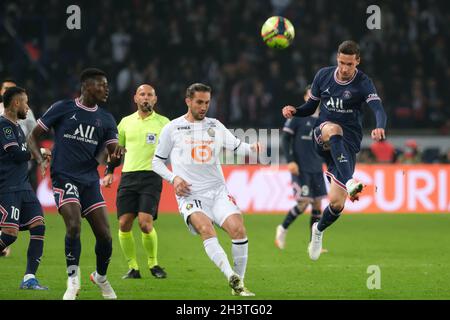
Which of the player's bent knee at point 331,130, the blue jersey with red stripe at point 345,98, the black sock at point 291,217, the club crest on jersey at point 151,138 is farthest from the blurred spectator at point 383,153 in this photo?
the player's bent knee at point 331,130

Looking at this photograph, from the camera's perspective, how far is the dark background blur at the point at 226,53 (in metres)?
24.4

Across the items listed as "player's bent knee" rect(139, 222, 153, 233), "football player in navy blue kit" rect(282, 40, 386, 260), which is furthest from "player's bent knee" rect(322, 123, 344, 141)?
"player's bent knee" rect(139, 222, 153, 233)

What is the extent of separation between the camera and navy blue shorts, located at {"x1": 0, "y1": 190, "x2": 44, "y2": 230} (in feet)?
34.5

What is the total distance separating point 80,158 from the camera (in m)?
9.52

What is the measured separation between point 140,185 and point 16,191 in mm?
1806

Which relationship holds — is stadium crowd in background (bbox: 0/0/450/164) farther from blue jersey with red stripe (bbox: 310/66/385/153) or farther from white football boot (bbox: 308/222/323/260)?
blue jersey with red stripe (bbox: 310/66/385/153)

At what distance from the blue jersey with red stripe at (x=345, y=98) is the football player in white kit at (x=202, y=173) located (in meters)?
1.73

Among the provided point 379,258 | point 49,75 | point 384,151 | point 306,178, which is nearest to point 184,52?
point 49,75

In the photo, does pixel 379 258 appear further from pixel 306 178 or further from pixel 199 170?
pixel 199 170

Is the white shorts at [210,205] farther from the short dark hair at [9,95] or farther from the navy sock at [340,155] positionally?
the short dark hair at [9,95]

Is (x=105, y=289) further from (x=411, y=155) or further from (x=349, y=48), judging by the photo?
(x=411, y=155)

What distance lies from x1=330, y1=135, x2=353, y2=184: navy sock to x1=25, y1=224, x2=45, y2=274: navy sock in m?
3.58

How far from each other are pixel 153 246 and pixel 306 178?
4.55 metres

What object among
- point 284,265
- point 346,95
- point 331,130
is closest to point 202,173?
point 331,130
